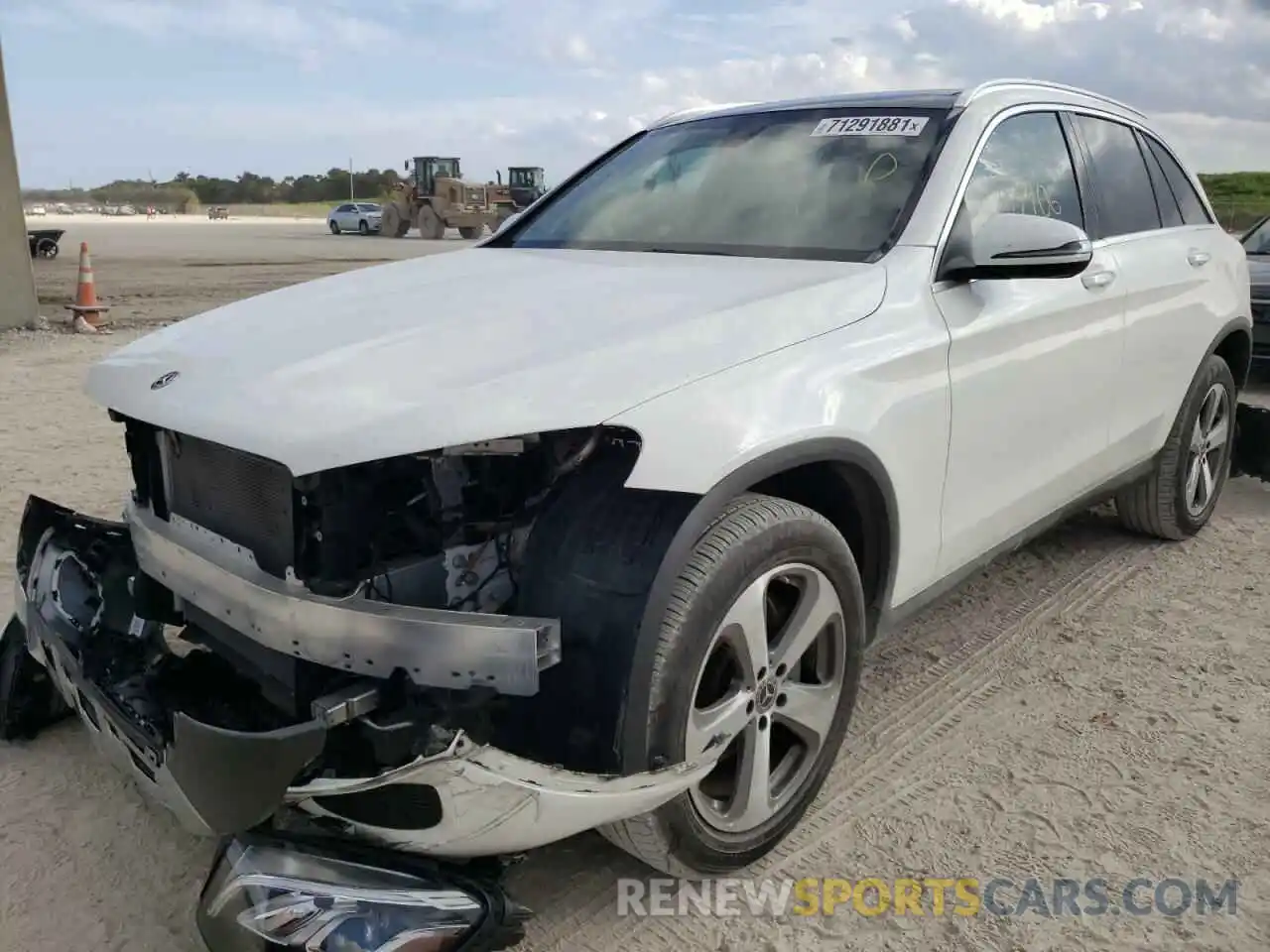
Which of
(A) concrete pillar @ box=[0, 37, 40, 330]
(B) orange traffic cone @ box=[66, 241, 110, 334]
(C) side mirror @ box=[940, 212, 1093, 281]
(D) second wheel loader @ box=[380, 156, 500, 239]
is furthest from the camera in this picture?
(D) second wheel loader @ box=[380, 156, 500, 239]

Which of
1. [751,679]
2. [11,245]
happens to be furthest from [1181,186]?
[11,245]

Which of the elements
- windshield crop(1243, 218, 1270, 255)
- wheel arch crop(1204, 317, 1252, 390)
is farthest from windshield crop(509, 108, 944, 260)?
windshield crop(1243, 218, 1270, 255)

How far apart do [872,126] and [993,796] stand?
1935 millimetres

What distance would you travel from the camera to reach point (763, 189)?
10.5 ft

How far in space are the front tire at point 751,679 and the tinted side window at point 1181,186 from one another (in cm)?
287

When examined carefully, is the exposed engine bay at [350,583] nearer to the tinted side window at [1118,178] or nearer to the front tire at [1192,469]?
the tinted side window at [1118,178]

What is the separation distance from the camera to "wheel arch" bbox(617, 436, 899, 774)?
2.04 meters

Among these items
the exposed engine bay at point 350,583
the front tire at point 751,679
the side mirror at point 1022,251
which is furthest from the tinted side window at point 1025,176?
the exposed engine bay at point 350,583

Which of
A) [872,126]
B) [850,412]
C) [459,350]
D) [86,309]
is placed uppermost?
[872,126]

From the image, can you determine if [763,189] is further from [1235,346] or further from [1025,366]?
[1235,346]

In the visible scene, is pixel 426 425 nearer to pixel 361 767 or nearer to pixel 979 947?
pixel 361 767

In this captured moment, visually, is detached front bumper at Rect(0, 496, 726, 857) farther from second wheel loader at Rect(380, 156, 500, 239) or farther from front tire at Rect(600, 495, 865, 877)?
second wheel loader at Rect(380, 156, 500, 239)

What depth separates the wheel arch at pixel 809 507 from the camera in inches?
80.4

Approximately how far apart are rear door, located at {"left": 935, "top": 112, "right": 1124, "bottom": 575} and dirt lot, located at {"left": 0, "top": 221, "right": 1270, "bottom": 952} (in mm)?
534
